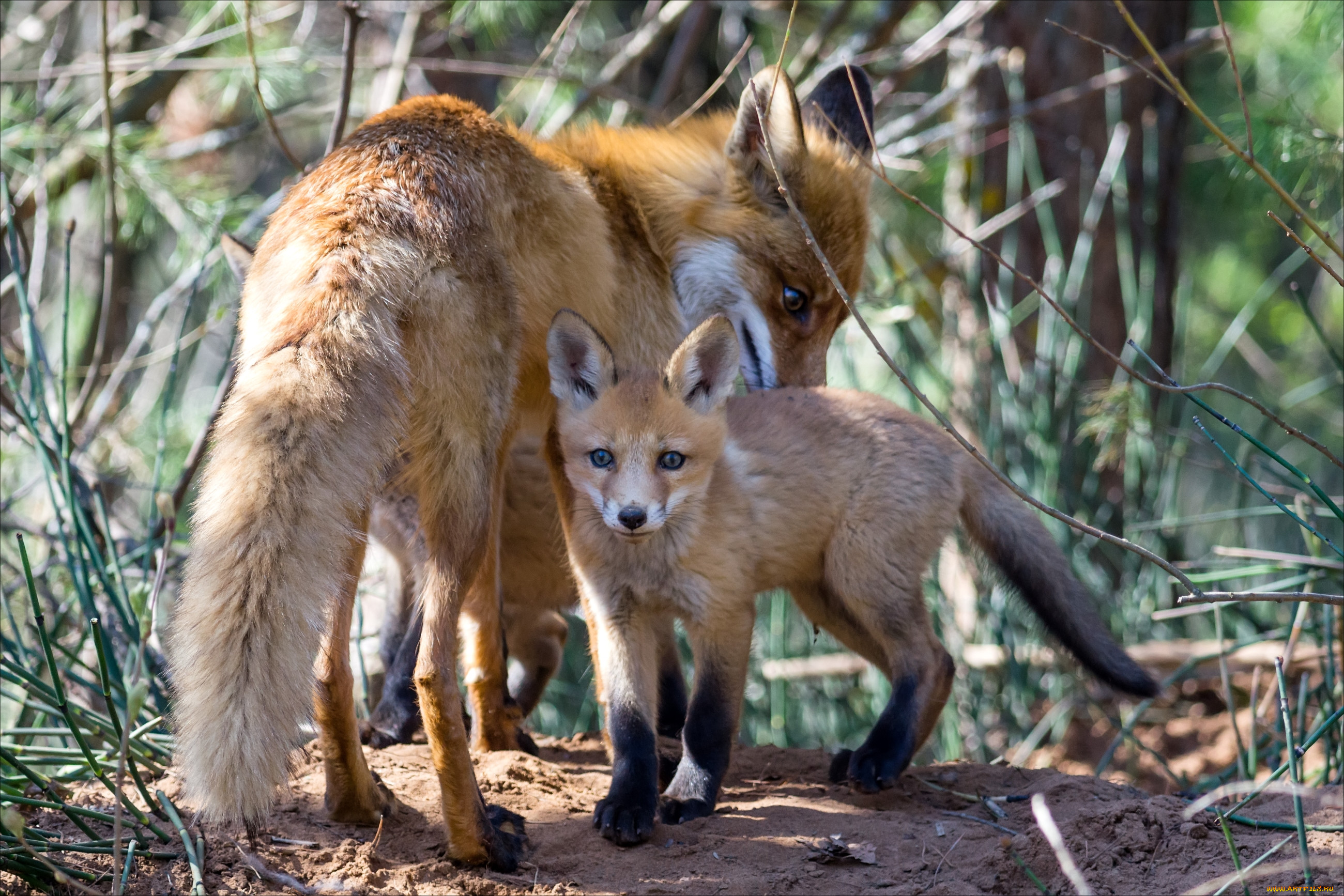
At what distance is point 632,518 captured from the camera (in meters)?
3.21

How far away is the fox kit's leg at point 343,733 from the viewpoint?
2918 millimetres

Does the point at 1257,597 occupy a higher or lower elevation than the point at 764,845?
higher

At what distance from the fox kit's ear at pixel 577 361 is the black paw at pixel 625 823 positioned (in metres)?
1.27

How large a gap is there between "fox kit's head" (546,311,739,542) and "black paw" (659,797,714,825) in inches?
32.0

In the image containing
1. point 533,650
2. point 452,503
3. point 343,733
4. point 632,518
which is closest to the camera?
point 452,503

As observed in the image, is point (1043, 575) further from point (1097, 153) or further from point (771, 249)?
point (1097, 153)

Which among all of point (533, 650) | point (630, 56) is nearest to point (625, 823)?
point (533, 650)

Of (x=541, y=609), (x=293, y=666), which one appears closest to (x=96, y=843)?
(x=293, y=666)

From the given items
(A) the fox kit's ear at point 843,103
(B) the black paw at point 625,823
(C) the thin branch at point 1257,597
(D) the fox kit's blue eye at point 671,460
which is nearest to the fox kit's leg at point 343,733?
(B) the black paw at point 625,823

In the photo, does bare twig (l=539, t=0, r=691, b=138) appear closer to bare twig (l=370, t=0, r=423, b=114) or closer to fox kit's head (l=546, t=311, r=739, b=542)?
bare twig (l=370, t=0, r=423, b=114)

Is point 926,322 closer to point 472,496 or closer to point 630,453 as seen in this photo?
point 630,453

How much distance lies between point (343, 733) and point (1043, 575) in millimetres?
2510

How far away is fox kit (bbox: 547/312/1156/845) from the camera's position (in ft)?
11.1

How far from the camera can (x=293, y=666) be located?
232 centimetres
